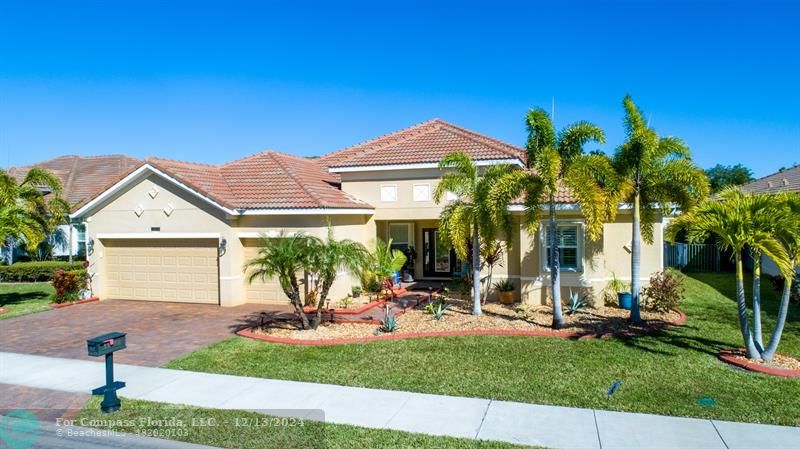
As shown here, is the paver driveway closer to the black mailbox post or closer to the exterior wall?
the exterior wall

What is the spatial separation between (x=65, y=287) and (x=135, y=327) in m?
6.00

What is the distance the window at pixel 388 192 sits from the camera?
68.7 ft

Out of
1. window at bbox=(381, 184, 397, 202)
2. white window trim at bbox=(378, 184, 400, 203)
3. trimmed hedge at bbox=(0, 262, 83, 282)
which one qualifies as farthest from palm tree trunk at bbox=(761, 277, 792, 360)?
trimmed hedge at bbox=(0, 262, 83, 282)

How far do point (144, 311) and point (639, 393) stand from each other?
15158 mm

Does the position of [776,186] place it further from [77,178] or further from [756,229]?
[77,178]

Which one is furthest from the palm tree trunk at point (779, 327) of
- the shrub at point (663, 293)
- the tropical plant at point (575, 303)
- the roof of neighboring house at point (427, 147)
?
the roof of neighboring house at point (427, 147)

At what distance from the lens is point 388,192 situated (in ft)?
69.0

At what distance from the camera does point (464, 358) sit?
11164 mm

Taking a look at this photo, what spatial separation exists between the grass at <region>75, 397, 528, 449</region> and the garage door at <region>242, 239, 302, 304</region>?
9690 millimetres

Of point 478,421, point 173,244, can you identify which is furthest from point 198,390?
point 173,244

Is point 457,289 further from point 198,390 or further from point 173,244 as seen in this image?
point 198,390

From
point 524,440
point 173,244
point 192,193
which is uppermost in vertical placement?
point 192,193

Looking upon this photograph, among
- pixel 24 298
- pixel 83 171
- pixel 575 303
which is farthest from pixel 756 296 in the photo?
pixel 83 171

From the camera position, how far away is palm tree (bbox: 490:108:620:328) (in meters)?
12.4
